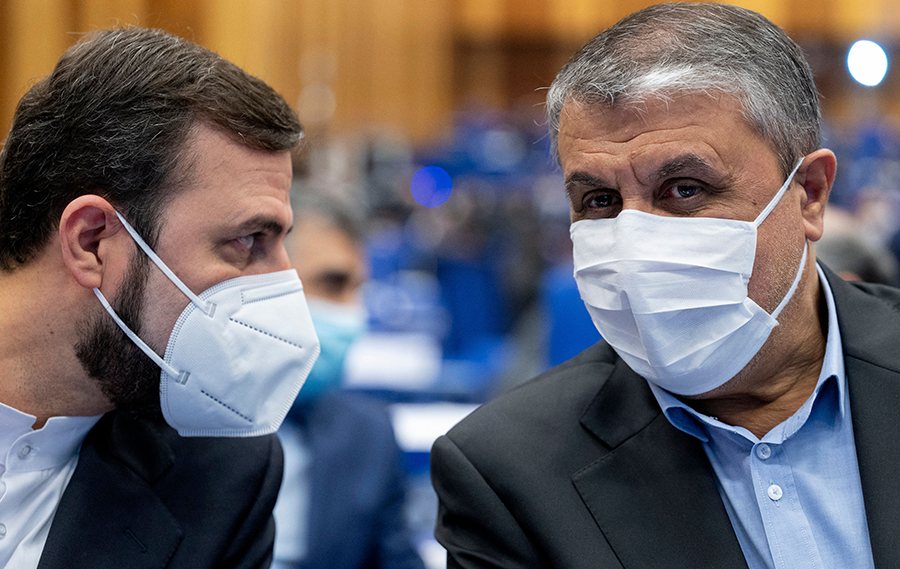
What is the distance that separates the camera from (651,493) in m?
1.44

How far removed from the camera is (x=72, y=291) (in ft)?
5.09

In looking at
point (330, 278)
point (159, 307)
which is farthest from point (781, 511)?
point (330, 278)

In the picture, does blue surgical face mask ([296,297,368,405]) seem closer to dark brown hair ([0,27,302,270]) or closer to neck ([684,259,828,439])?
dark brown hair ([0,27,302,270])

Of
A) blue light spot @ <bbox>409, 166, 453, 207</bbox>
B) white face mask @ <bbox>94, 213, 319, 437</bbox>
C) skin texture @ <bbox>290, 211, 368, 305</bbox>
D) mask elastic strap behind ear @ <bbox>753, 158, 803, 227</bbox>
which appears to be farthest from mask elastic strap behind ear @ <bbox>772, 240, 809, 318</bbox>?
blue light spot @ <bbox>409, 166, 453, 207</bbox>

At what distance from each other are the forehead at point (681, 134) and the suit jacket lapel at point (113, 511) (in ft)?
3.66

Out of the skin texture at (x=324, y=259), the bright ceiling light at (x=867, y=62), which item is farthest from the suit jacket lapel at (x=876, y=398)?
the skin texture at (x=324, y=259)

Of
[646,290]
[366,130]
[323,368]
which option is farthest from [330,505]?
[366,130]

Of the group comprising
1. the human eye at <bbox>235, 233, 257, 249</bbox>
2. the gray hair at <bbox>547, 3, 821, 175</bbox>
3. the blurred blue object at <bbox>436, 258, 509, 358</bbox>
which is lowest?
the blurred blue object at <bbox>436, 258, 509, 358</bbox>

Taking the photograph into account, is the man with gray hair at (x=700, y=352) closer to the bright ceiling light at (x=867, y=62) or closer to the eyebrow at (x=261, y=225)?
the eyebrow at (x=261, y=225)

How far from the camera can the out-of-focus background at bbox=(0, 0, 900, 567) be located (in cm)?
300

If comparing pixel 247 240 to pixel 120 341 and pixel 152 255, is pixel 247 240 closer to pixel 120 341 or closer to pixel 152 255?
pixel 152 255

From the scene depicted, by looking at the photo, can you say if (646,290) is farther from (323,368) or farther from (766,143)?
(323,368)

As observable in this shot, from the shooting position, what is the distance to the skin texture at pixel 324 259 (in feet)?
8.99

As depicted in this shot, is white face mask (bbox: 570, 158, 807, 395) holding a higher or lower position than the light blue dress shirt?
higher
